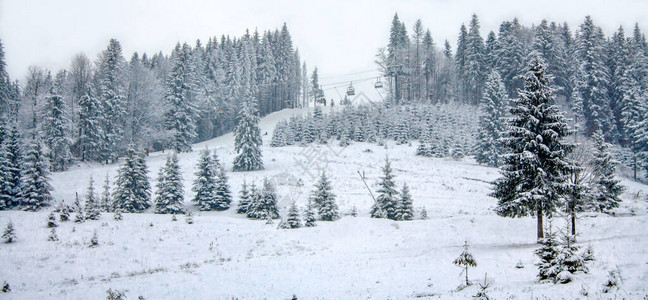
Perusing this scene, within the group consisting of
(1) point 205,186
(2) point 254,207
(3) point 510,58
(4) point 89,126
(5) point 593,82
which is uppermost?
(3) point 510,58

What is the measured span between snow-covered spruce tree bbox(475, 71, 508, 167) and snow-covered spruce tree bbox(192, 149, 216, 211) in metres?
31.9

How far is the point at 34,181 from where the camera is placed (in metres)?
26.7

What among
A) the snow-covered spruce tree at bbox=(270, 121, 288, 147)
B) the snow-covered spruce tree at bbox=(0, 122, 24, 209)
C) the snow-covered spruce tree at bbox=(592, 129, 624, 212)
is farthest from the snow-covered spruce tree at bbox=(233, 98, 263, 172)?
the snow-covered spruce tree at bbox=(592, 129, 624, 212)

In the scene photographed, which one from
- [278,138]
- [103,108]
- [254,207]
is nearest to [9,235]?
[254,207]

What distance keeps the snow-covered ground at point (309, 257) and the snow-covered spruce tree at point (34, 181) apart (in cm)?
365

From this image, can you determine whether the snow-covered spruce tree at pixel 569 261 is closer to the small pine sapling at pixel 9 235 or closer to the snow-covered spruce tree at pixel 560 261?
the snow-covered spruce tree at pixel 560 261

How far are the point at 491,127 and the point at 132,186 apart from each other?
128ft

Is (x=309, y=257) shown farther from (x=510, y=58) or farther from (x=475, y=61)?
(x=475, y=61)

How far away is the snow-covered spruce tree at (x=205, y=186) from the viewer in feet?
99.3

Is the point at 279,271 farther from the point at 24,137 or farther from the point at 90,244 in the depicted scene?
the point at 24,137

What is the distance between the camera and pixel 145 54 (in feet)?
327

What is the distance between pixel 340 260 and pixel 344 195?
16.5m

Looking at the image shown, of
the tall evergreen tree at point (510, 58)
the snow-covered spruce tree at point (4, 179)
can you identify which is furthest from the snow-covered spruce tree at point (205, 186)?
the tall evergreen tree at point (510, 58)

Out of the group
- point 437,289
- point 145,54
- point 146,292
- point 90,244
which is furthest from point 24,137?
point 145,54
